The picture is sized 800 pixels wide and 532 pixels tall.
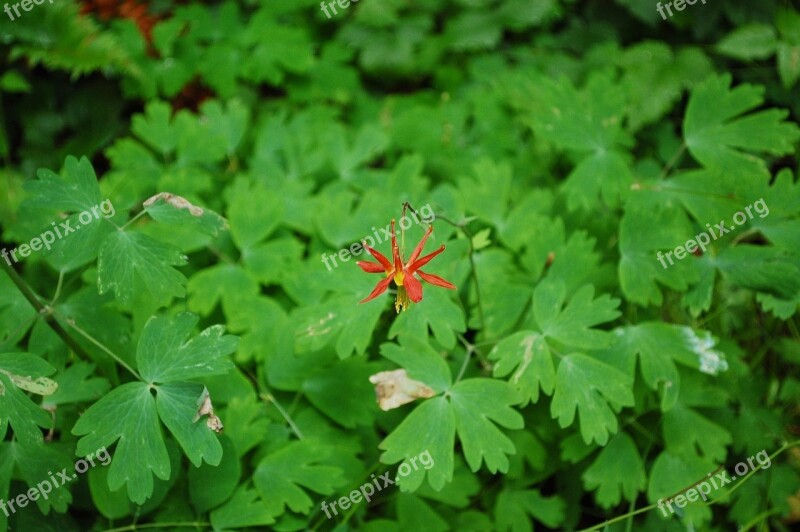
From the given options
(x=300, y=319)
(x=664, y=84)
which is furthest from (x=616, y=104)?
(x=300, y=319)

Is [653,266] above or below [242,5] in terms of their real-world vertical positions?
below

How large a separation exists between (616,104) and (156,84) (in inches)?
79.0

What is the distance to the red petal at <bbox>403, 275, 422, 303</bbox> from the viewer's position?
1320 millimetres

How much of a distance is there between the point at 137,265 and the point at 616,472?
147 centimetres

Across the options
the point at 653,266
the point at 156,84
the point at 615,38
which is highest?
the point at 156,84

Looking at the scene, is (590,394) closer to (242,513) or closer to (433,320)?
(433,320)

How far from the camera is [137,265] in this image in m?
1.54

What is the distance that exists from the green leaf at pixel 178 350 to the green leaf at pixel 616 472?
114 cm

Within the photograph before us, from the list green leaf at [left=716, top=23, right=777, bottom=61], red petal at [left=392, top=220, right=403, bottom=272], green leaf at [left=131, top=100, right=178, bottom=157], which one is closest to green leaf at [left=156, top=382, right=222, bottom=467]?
red petal at [left=392, top=220, right=403, bottom=272]

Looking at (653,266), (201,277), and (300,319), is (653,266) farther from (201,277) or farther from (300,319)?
(201,277)

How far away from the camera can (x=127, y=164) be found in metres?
2.48

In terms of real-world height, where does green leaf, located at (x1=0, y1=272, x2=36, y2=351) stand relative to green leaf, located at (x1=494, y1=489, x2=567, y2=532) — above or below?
above

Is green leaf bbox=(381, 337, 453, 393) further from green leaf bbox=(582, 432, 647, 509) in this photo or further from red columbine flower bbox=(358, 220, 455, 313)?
green leaf bbox=(582, 432, 647, 509)

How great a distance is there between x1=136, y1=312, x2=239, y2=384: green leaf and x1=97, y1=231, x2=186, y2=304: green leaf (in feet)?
0.25
